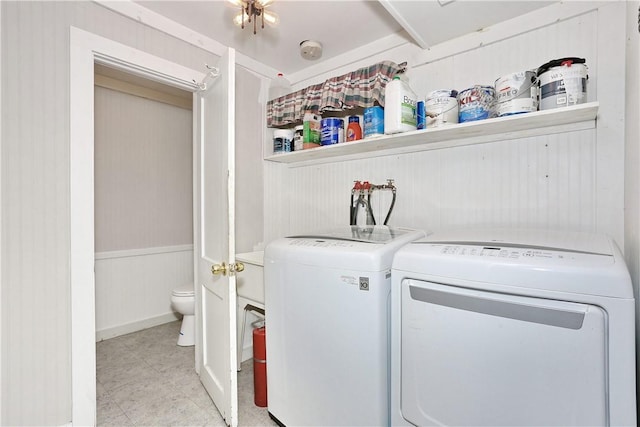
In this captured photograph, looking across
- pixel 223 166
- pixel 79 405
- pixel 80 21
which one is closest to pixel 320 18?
pixel 223 166

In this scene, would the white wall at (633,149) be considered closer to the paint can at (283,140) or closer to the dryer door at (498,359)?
the dryer door at (498,359)

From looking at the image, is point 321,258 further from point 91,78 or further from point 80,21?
point 80,21

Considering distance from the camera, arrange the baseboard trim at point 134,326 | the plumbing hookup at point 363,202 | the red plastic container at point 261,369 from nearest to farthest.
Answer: the red plastic container at point 261,369, the plumbing hookup at point 363,202, the baseboard trim at point 134,326

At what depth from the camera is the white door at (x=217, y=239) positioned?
152cm

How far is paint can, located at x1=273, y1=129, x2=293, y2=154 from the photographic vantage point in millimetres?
2387

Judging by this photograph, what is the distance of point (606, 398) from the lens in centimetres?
81

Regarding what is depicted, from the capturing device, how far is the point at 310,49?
217 centimetres

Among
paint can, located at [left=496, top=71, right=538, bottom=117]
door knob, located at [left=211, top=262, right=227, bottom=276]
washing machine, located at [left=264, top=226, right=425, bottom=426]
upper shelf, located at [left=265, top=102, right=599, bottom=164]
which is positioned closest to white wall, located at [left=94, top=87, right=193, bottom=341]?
upper shelf, located at [left=265, top=102, right=599, bottom=164]

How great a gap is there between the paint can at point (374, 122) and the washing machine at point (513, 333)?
0.86 m

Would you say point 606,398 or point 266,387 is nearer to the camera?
point 606,398

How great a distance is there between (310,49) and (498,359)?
2.14 meters

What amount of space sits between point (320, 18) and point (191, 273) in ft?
9.43

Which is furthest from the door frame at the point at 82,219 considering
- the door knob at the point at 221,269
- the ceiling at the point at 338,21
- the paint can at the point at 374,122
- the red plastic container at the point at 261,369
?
the paint can at the point at 374,122

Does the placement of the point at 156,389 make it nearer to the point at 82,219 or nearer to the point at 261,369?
the point at 261,369
